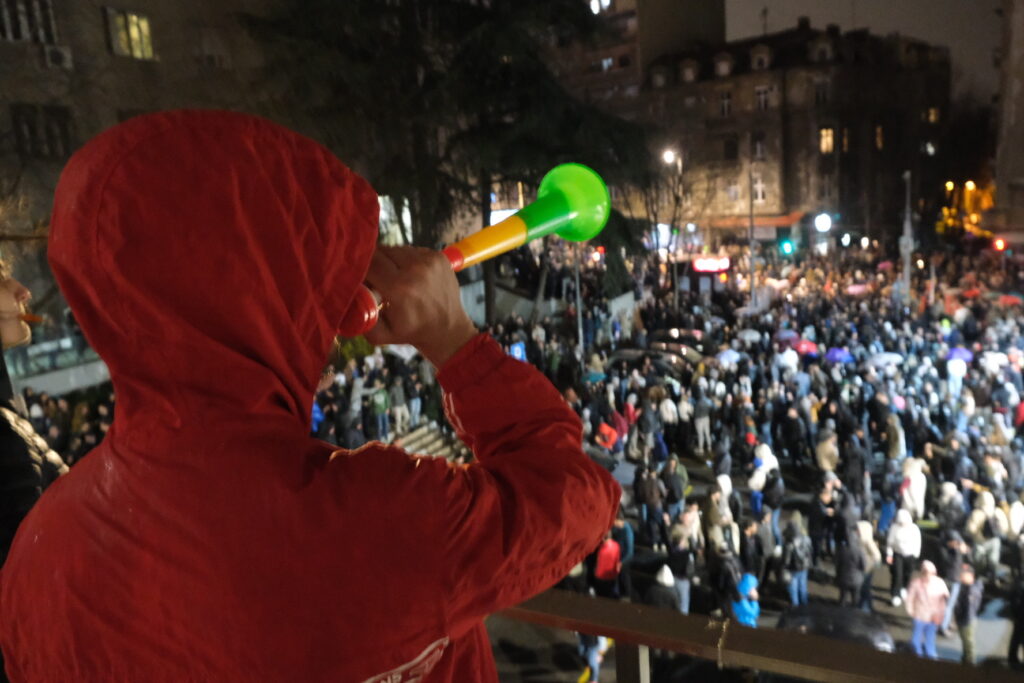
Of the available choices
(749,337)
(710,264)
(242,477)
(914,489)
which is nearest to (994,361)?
(749,337)

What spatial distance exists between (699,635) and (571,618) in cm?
24

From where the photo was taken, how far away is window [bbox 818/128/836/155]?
2636cm

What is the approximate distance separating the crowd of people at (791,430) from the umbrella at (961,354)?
5cm

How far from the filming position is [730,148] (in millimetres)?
25312

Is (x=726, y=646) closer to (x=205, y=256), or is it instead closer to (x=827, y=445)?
(x=205, y=256)

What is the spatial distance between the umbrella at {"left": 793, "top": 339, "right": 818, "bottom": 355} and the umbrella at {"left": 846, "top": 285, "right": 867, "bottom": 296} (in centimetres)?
491

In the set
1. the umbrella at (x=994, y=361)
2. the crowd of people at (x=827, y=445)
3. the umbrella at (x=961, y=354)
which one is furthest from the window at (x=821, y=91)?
the umbrella at (x=994, y=361)

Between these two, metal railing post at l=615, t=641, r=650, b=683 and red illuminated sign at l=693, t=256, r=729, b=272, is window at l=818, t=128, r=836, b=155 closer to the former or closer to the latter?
red illuminated sign at l=693, t=256, r=729, b=272

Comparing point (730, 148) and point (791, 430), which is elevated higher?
point (730, 148)

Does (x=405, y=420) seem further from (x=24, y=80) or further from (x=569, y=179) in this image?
(x=569, y=179)

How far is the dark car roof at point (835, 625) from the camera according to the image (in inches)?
212

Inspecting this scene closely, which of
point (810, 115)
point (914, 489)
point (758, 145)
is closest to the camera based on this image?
point (914, 489)

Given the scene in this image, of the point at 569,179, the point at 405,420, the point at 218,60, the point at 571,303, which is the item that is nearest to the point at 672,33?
the point at 571,303

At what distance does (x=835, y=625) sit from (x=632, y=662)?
15.9 ft
